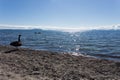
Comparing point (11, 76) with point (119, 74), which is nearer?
point (11, 76)

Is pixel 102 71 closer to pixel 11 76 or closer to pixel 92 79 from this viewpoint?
pixel 92 79

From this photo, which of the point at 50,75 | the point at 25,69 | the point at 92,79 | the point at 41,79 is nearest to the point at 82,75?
the point at 92,79

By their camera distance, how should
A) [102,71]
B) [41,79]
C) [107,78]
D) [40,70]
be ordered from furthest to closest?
[102,71], [40,70], [107,78], [41,79]

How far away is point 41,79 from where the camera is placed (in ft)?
35.3

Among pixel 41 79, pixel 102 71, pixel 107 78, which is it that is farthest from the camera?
pixel 102 71

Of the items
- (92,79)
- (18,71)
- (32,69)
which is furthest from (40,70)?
(92,79)

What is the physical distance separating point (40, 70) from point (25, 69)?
3.18ft

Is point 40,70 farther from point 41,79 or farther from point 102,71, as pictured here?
point 102,71

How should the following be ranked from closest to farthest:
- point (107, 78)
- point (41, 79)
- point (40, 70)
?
1. point (41, 79)
2. point (107, 78)
3. point (40, 70)

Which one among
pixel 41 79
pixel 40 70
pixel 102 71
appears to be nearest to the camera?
pixel 41 79

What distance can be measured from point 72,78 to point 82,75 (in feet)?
3.19

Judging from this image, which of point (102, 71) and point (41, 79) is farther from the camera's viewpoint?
point (102, 71)

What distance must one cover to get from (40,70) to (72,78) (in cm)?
255

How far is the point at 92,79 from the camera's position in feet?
37.4
